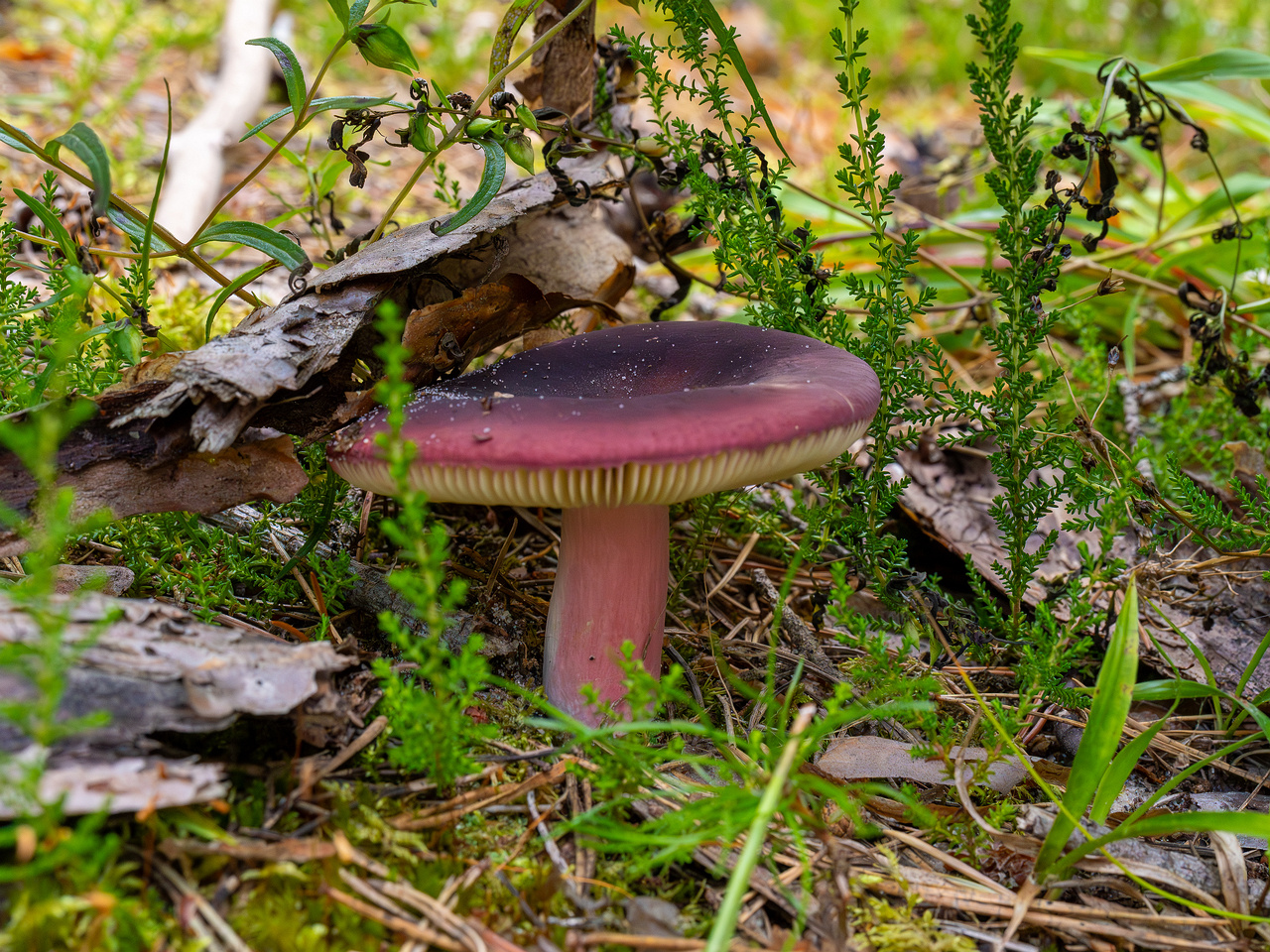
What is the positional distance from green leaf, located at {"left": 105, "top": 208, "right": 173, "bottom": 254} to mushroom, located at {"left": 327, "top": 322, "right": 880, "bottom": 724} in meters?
0.98

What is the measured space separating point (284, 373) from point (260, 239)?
58cm

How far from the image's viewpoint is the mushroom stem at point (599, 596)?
7.65 ft

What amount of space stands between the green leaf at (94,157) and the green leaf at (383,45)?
700 millimetres

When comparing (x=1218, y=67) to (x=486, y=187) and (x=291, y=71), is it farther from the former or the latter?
(x=291, y=71)

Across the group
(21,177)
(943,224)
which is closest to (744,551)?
(943,224)

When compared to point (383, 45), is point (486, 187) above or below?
below

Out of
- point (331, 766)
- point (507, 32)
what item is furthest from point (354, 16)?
point (331, 766)

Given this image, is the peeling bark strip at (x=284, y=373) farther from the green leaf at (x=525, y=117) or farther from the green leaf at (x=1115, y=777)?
the green leaf at (x=1115, y=777)

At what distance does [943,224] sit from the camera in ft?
13.1

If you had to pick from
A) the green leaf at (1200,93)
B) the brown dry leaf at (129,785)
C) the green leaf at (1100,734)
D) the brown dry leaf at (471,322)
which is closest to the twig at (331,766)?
the brown dry leaf at (129,785)

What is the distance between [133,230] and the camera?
2.47 metres

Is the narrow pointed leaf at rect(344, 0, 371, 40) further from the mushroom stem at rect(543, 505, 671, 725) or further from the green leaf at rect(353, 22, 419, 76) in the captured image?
the mushroom stem at rect(543, 505, 671, 725)

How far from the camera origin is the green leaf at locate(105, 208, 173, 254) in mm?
2420

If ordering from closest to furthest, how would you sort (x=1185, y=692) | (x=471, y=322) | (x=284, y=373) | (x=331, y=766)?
(x=331, y=766), (x=284, y=373), (x=1185, y=692), (x=471, y=322)
